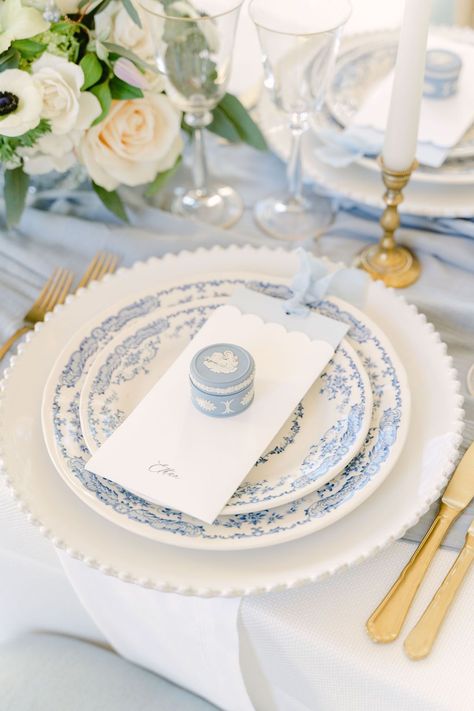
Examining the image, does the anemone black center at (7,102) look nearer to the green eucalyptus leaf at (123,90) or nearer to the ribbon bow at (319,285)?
the green eucalyptus leaf at (123,90)

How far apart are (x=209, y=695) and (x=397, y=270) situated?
487 mm

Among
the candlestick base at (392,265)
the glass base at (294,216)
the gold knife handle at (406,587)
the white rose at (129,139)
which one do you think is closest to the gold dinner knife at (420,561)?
the gold knife handle at (406,587)

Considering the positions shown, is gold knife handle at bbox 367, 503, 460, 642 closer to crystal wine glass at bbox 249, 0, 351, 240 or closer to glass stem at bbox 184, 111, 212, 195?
crystal wine glass at bbox 249, 0, 351, 240

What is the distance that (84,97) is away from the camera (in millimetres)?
804

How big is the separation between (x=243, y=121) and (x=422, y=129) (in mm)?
219

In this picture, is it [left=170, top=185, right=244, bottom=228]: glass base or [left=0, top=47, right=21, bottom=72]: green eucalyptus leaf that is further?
[left=170, top=185, right=244, bottom=228]: glass base

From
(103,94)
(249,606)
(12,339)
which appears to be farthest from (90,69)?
(249,606)

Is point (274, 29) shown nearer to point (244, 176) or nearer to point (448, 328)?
point (244, 176)

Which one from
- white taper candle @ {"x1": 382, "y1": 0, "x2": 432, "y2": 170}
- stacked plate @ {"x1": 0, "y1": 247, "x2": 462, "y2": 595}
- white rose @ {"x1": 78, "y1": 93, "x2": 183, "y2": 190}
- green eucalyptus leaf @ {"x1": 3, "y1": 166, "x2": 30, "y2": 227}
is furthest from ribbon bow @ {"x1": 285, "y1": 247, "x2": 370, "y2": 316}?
green eucalyptus leaf @ {"x1": 3, "y1": 166, "x2": 30, "y2": 227}

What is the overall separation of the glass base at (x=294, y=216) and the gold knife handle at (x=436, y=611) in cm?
46

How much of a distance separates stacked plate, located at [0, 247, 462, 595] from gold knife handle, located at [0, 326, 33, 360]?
0.07 meters

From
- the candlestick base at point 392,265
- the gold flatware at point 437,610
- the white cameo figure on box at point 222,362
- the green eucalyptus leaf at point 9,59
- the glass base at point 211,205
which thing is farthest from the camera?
the glass base at point 211,205

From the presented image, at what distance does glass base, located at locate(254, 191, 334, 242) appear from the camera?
952 millimetres

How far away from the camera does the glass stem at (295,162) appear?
89 cm
